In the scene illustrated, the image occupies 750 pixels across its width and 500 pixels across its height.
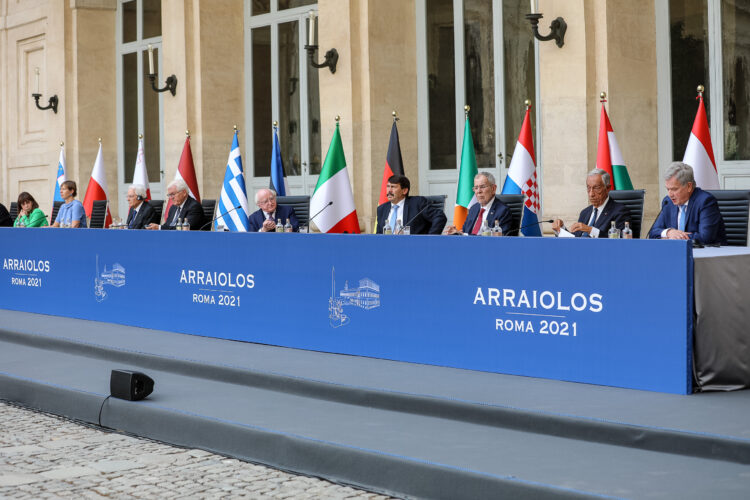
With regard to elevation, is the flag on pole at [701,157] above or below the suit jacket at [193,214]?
above

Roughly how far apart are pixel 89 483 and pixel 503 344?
2.56 meters

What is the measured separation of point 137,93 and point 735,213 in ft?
40.0

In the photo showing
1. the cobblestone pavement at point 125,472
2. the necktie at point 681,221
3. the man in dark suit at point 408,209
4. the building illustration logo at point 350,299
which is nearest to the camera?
the cobblestone pavement at point 125,472

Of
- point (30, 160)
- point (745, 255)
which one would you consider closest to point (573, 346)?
point (745, 255)

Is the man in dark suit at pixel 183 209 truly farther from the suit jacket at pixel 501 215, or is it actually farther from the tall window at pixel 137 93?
the tall window at pixel 137 93

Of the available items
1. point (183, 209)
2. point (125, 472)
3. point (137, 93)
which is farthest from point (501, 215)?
point (137, 93)

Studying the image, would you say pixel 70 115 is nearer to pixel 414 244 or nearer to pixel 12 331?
pixel 12 331

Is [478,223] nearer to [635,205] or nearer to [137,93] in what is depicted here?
[635,205]

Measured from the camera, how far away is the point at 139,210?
428 inches

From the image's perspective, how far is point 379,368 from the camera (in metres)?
6.32

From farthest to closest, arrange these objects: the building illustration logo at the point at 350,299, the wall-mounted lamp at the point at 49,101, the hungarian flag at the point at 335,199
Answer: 1. the wall-mounted lamp at the point at 49,101
2. the hungarian flag at the point at 335,199
3. the building illustration logo at the point at 350,299

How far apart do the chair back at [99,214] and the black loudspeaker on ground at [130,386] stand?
612 cm

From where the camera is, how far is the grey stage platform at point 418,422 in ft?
13.5

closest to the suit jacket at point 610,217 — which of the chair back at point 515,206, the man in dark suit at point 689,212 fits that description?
the man in dark suit at point 689,212
